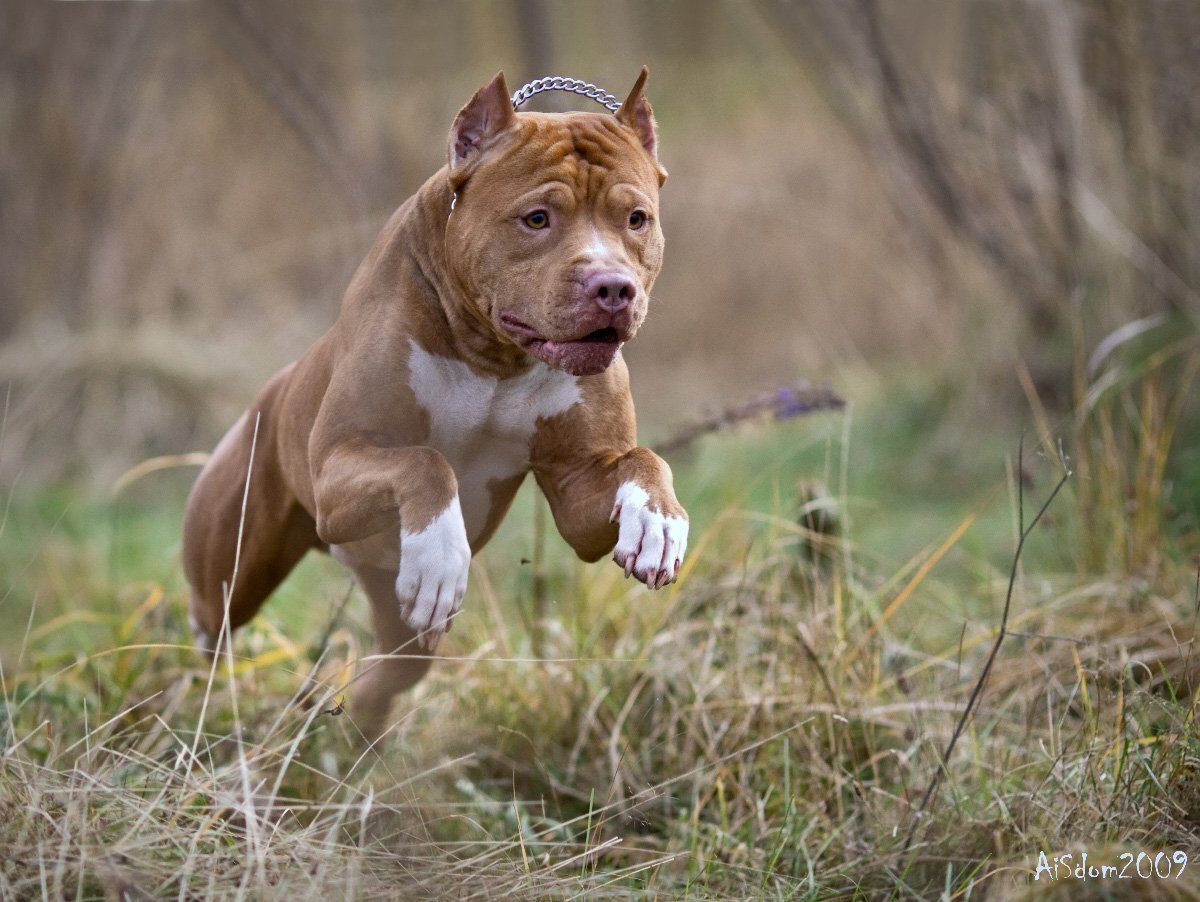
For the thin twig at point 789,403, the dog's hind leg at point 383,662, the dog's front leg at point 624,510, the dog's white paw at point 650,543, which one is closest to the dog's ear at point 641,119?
the dog's front leg at point 624,510

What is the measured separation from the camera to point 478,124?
11.3 feet

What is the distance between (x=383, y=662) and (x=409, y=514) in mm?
1346

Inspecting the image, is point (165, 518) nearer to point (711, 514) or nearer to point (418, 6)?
point (711, 514)

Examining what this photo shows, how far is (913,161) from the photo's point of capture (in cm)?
834

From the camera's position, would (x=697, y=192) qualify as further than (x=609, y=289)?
Yes

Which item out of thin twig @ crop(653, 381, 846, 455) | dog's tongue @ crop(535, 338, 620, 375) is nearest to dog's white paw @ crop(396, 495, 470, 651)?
dog's tongue @ crop(535, 338, 620, 375)

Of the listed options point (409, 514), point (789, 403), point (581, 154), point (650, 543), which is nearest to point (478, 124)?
point (581, 154)

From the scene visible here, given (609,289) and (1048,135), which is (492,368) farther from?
(1048,135)

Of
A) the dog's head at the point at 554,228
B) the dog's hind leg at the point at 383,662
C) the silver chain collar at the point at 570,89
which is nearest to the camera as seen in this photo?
the dog's head at the point at 554,228

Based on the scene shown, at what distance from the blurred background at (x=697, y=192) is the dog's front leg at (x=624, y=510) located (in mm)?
1959

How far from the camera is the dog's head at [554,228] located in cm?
316

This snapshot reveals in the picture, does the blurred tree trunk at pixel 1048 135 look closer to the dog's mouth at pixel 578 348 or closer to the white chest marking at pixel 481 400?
the white chest marking at pixel 481 400

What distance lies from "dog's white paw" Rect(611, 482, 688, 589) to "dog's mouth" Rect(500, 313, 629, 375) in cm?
31

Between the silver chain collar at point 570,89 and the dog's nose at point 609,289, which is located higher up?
the silver chain collar at point 570,89
